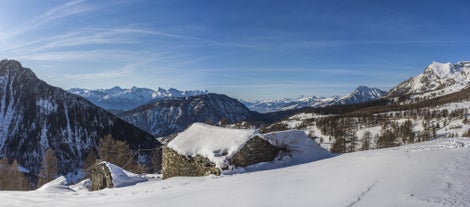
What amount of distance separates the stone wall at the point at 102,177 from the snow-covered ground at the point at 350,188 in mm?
10175

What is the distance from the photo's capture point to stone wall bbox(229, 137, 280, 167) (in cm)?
1980

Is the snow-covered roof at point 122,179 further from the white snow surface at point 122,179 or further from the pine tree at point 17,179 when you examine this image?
the pine tree at point 17,179

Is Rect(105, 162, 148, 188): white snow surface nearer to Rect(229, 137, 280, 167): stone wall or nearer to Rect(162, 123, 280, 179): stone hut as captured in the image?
Rect(162, 123, 280, 179): stone hut

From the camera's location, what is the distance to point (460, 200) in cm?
871

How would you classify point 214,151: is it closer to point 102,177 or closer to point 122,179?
point 122,179

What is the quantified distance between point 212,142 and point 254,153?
2.56 metres

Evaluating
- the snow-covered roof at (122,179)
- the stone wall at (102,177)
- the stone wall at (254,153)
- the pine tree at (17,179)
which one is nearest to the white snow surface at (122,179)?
the snow-covered roof at (122,179)

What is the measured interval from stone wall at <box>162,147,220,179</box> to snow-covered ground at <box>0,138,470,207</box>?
4.36 metres

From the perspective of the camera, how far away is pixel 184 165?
70.7ft

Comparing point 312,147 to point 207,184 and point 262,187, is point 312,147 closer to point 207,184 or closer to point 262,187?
point 207,184

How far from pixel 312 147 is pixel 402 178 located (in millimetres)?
11194

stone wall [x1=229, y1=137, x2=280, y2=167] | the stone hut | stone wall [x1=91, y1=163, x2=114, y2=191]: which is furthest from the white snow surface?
stone wall [x1=229, y1=137, x2=280, y2=167]

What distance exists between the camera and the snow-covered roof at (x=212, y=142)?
20016mm

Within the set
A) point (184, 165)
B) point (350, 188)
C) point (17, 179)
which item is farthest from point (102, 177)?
point (17, 179)
